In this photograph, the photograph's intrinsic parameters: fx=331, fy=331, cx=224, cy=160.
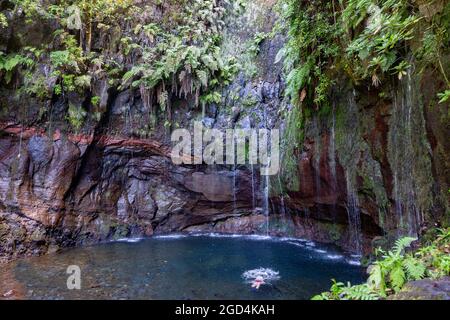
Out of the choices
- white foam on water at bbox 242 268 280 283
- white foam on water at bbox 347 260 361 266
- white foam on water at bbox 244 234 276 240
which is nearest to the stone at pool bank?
white foam on water at bbox 242 268 280 283

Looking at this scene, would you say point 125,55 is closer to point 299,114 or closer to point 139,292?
point 299,114

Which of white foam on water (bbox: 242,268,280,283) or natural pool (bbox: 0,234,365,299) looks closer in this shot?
natural pool (bbox: 0,234,365,299)

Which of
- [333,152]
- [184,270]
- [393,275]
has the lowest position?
[184,270]

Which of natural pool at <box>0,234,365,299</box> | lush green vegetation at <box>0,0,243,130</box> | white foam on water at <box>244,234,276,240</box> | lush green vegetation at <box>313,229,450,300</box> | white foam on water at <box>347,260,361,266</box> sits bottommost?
natural pool at <box>0,234,365,299</box>

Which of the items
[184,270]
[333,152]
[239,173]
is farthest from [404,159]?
[239,173]

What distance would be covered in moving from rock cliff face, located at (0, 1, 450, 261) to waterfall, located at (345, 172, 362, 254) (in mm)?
35

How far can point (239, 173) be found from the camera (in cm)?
1218

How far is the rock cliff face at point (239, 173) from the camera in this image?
21.7 ft

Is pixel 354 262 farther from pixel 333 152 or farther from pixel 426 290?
pixel 426 290

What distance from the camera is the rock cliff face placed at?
21.7 feet

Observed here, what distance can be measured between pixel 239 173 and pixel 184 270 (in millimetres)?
4983

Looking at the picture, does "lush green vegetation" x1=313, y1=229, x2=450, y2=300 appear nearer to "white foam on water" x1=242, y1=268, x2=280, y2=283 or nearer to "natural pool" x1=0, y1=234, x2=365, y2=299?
"natural pool" x1=0, y1=234, x2=365, y2=299

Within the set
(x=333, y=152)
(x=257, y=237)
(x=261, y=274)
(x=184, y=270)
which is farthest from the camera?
(x=257, y=237)

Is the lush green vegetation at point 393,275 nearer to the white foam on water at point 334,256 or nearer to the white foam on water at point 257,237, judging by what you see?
the white foam on water at point 334,256
